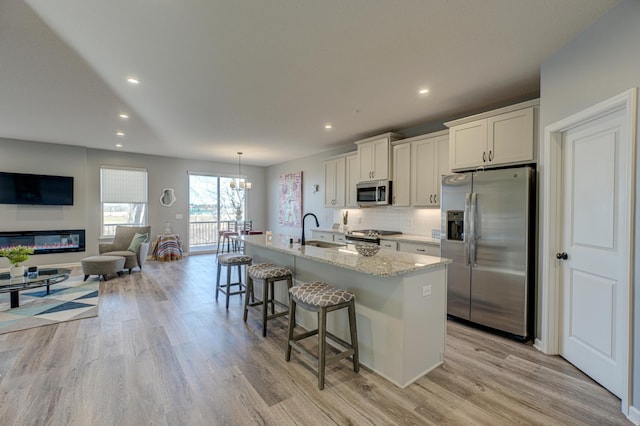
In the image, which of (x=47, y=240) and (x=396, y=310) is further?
(x=47, y=240)

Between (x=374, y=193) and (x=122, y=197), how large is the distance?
6151 millimetres

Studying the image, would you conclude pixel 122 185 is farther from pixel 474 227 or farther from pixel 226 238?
pixel 474 227

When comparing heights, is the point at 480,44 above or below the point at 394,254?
above

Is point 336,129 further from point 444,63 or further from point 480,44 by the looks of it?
point 480,44

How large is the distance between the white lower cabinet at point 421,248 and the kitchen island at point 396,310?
132 cm

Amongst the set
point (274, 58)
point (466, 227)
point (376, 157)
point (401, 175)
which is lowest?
point (466, 227)

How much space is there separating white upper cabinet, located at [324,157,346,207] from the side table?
3957 millimetres

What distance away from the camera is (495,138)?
3264 mm

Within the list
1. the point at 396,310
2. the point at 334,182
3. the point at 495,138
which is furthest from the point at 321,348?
the point at 334,182

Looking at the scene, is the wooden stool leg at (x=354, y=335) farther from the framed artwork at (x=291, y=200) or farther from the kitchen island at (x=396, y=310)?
the framed artwork at (x=291, y=200)

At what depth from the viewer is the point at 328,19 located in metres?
2.08

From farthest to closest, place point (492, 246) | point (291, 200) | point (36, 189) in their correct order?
point (291, 200), point (36, 189), point (492, 246)

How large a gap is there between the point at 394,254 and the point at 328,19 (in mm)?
2016

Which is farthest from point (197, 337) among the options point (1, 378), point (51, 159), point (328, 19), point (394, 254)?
point (51, 159)
